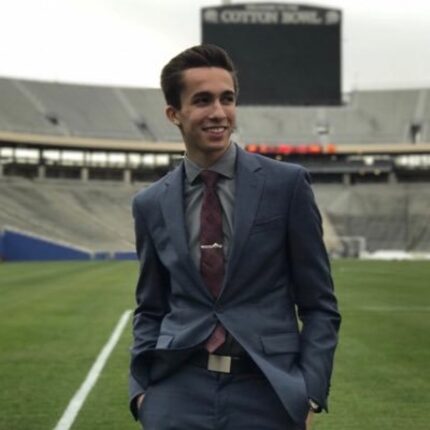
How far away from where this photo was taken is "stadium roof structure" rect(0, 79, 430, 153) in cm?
7450

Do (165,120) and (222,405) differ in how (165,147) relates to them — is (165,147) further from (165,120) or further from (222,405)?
(222,405)

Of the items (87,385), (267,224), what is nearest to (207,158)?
(267,224)

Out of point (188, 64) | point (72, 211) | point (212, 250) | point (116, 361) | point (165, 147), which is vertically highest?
point (188, 64)

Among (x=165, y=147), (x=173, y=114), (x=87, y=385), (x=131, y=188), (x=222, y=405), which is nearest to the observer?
(x=222, y=405)

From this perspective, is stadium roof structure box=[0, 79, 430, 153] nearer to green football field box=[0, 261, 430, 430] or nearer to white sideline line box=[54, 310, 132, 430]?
green football field box=[0, 261, 430, 430]

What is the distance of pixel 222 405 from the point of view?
280cm

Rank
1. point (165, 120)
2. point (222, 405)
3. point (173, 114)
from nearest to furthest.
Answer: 1. point (222, 405)
2. point (173, 114)
3. point (165, 120)

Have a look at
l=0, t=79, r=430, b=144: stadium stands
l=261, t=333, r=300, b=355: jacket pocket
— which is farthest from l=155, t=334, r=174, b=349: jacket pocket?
l=0, t=79, r=430, b=144: stadium stands

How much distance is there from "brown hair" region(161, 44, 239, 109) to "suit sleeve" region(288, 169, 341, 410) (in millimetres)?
447

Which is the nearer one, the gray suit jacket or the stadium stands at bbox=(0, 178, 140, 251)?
the gray suit jacket

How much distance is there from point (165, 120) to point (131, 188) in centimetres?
693

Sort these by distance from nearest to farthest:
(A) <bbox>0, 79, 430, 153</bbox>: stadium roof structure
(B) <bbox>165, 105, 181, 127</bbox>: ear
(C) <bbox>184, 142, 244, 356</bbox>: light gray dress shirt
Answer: (C) <bbox>184, 142, 244, 356</bbox>: light gray dress shirt
(B) <bbox>165, 105, 181, 127</bbox>: ear
(A) <bbox>0, 79, 430, 153</bbox>: stadium roof structure

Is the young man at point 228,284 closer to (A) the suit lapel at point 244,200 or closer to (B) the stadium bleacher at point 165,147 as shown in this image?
(A) the suit lapel at point 244,200

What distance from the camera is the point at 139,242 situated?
3146 mm
